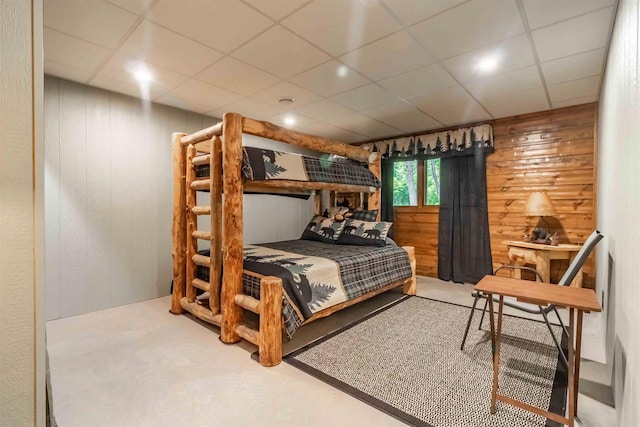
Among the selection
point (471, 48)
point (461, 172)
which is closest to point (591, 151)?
point (461, 172)

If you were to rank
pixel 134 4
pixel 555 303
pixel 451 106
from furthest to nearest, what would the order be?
1. pixel 451 106
2. pixel 134 4
3. pixel 555 303

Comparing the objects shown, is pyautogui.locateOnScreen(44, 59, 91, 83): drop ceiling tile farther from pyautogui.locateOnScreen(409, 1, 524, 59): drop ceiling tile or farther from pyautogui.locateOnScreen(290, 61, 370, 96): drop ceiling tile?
pyautogui.locateOnScreen(409, 1, 524, 59): drop ceiling tile

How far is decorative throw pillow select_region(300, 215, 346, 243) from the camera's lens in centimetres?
398

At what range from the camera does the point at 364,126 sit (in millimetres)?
4371

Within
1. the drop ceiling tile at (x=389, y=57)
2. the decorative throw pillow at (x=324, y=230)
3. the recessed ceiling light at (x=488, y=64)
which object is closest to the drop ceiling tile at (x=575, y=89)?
the recessed ceiling light at (x=488, y=64)

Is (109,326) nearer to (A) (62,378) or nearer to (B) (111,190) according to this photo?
(A) (62,378)

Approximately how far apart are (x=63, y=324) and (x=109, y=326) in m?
0.43

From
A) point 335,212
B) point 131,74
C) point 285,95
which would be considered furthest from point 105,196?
point 335,212

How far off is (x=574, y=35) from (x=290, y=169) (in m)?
2.22

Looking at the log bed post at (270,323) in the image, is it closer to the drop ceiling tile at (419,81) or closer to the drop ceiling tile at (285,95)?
the drop ceiling tile at (285,95)

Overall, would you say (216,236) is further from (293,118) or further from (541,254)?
(541,254)

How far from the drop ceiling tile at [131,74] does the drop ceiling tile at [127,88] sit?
3cm

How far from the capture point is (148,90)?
3062mm

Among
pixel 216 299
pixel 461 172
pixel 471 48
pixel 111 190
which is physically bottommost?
pixel 216 299
